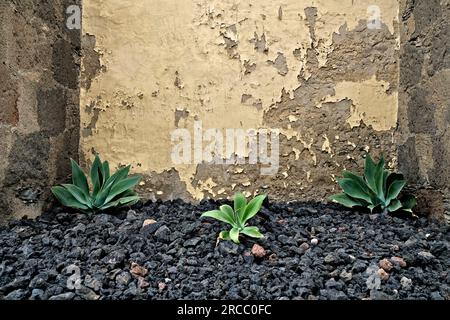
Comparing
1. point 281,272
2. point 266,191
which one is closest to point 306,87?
point 266,191

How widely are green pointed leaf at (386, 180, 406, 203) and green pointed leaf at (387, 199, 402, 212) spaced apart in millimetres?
21

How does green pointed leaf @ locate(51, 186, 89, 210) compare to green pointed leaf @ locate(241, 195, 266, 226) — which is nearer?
green pointed leaf @ locate(241, 195, 266, 226)

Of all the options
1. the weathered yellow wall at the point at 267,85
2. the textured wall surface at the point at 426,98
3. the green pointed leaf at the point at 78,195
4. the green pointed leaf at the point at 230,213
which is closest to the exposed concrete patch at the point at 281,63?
the weathered yellow wall at the point at 267,85

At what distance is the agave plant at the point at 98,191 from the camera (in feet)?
5.88

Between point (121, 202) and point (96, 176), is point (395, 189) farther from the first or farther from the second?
point (96, 176)

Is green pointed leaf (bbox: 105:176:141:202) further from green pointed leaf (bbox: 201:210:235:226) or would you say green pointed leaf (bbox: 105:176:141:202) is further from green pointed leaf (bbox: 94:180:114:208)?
green pointed leaf (bbox: 201:210:235:226)

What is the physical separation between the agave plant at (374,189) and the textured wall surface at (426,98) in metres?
0.11

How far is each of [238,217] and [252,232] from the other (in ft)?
0.35

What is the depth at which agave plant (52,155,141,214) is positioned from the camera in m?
1.79

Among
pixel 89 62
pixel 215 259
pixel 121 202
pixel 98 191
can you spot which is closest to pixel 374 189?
pixel 215 259

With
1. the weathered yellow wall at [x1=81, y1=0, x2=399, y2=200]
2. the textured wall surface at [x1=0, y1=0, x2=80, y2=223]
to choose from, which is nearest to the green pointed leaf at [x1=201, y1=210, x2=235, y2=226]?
the weathered yellow wall at [x1=81, y1=0, x2=399, y2=200]

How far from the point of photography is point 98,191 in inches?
73.1

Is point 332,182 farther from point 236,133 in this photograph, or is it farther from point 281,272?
point 281,272
